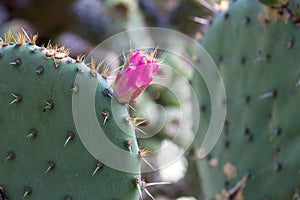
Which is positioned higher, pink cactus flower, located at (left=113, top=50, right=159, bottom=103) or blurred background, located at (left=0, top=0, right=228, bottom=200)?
pink cactus flower, located at (left=113, top=50, right=159, bottom=103)

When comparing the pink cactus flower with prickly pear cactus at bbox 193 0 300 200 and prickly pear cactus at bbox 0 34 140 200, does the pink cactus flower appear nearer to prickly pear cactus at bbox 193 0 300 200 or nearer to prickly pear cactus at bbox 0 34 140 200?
prickly pear cactus at bbox 0 34 140 200

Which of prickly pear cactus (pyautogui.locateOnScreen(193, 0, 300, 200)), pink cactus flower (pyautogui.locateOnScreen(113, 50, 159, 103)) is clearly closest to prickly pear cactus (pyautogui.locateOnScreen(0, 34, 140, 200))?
pink cactus flower (pyautogui.locateOnScreen(113, 50, 159, 103))

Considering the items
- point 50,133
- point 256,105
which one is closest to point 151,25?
point 256,105

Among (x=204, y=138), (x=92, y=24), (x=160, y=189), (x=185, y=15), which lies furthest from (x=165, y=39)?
(x=204, y=138)

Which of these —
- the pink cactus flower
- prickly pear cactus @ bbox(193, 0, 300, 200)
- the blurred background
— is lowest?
the blurred background

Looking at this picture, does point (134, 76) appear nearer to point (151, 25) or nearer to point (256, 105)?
point (256, 105)

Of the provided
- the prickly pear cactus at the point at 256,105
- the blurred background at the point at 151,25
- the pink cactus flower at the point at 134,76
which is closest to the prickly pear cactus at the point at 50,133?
the pink cactus flower at the point at 134,76

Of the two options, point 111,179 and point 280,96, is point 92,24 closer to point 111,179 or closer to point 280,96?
point 280,96
